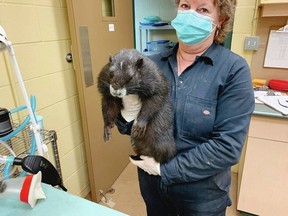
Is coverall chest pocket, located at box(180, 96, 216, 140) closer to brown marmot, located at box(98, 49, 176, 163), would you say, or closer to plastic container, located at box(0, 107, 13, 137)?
brown marmot, located at box(98, 49, 176, 163)

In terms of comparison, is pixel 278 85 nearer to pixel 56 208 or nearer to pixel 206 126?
pixel 206 126

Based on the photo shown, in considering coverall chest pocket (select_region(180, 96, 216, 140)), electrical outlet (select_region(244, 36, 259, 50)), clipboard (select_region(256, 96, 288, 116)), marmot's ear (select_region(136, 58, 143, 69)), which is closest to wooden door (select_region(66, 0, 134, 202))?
marmot's ear (select_region(136, 58, 143, 69))

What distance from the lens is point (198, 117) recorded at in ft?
2.88

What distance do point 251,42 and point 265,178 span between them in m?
1.13

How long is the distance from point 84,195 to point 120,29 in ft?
5.35

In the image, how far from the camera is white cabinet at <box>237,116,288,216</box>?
1529mm

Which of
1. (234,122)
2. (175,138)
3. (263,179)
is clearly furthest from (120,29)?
(263,179)

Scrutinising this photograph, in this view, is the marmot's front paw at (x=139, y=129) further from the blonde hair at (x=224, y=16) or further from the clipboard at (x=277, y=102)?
the clipboard at (x=277, y=102)

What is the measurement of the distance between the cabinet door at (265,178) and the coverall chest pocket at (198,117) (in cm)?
91

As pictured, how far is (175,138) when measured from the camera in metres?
0.97

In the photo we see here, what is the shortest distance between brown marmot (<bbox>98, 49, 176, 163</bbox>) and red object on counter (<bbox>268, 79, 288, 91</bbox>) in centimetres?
133

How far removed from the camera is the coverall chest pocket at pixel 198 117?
865mm

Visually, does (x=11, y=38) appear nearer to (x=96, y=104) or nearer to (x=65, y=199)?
(x=96, y=104)

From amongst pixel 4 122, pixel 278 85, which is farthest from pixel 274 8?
pixel 4 122
